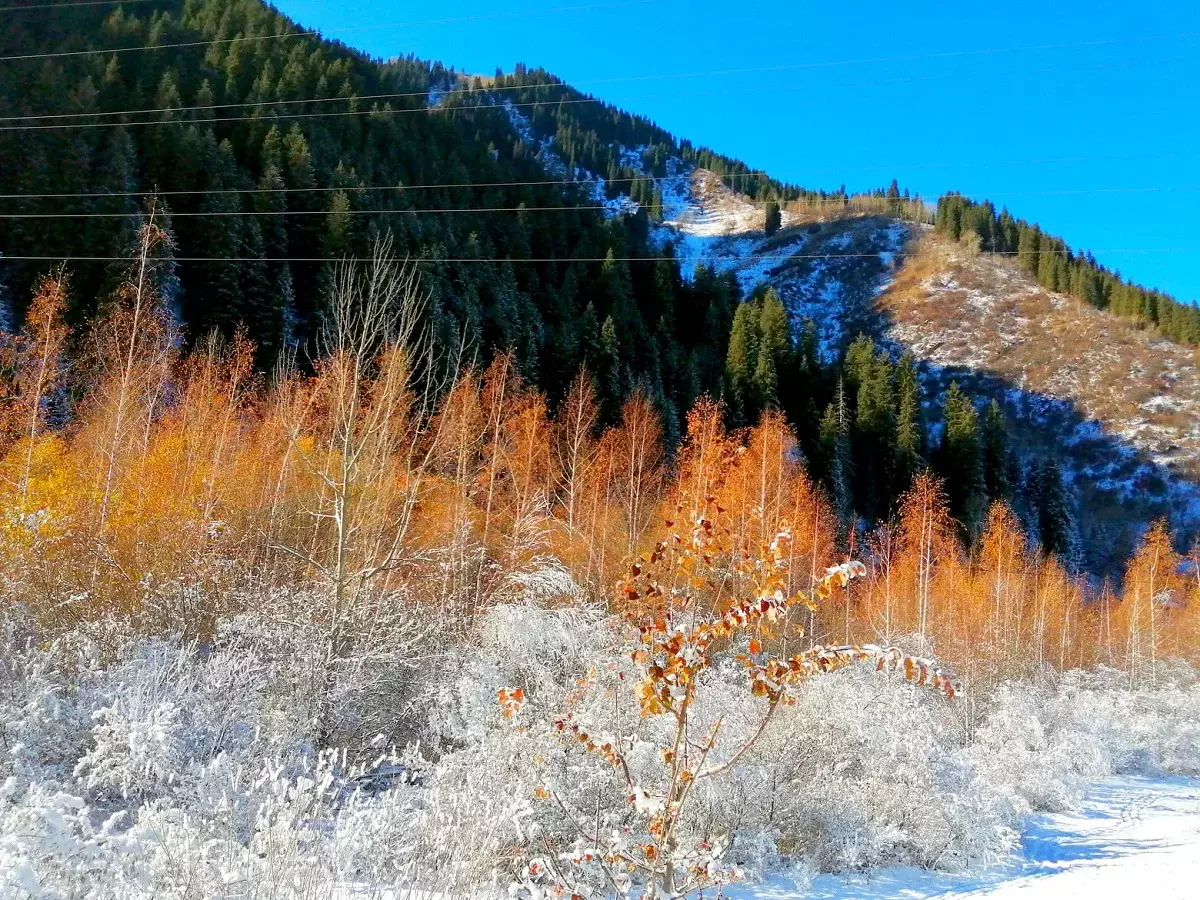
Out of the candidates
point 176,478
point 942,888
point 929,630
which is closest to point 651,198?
point 929,630

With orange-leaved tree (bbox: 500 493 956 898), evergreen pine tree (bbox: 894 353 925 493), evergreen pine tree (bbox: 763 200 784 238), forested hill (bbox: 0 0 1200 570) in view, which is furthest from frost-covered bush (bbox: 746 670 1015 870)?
evergreen pine tree (bbox: 763 200 784 238)

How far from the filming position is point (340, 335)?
989 centimetres

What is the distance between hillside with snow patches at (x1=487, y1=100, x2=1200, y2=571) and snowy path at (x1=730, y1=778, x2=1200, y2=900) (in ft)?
146

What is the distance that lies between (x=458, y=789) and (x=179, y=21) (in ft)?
247

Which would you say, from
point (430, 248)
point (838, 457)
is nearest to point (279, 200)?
point (430, 248)

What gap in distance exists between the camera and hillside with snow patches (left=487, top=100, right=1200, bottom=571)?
64625 millimetres

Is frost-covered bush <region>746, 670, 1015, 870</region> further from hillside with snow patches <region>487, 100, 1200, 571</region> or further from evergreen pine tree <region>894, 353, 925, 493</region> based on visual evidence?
evergreen pine tree <region>894, 353, 925, 493</region>

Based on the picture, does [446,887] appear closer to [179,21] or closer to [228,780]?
[228,780]

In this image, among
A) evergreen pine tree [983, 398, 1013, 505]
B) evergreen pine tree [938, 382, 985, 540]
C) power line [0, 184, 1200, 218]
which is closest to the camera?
power line [0, 184, 1200, 218]

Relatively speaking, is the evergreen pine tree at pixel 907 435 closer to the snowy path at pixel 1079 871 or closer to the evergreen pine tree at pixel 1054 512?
the evergreen pine tree at pixel 1054 512

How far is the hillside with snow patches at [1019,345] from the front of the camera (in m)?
64.6

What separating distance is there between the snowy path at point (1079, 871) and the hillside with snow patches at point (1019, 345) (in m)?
44.4

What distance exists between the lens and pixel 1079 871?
9383 millimetres

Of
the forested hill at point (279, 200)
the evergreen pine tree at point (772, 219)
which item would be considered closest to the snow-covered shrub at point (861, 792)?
the forested hill at point (279, 200)
